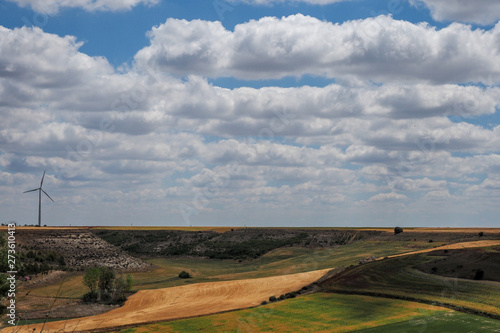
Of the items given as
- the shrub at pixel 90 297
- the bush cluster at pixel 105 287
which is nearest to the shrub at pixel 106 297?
the bush cluster at pixel 105 287

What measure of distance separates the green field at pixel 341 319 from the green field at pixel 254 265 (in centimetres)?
3135

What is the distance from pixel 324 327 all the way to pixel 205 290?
108 ft

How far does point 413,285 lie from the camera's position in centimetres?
7444

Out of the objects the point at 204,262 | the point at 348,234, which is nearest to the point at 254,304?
the point at 204,262

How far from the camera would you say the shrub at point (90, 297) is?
3093 inches

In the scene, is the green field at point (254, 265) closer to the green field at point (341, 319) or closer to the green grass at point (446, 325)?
the green field at point (341, 319)

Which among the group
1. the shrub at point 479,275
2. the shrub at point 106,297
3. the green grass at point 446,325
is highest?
the shrub at point 479,275

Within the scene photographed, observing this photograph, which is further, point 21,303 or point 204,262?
point 204,262

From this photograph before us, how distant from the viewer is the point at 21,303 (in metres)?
72.6


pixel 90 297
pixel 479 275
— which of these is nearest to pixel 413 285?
pixel 479 275

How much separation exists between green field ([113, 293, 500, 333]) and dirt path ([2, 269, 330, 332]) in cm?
491

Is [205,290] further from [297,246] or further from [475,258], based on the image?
[297,246]

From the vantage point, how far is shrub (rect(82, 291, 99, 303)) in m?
78.6

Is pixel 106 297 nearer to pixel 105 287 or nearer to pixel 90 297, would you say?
pixel 105 287
